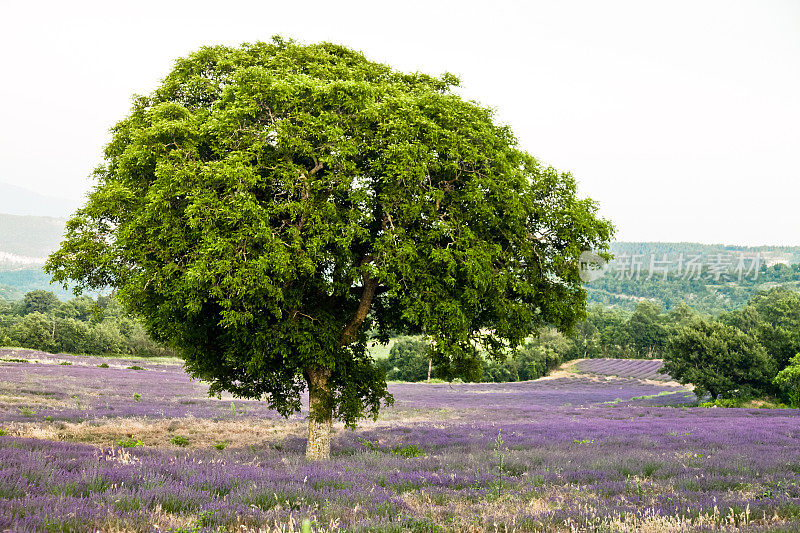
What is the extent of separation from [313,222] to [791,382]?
1691 inches

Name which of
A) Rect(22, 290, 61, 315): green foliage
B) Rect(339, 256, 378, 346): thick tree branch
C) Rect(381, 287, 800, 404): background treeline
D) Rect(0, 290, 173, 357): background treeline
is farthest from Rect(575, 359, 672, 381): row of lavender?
Rect(22, 290, 61, 315): green foliage

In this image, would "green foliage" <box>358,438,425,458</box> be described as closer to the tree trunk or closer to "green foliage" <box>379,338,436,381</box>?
the tree trunk

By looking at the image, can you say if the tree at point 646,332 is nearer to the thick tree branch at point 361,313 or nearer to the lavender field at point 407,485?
the lavender field at point 407,485

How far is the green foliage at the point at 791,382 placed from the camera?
34156mm

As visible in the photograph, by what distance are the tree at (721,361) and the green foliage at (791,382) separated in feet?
11.1

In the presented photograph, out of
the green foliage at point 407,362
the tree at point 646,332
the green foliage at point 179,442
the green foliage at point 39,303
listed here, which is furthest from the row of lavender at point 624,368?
the green foliage at point 39,303

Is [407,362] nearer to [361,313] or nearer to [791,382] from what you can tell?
[791,382]

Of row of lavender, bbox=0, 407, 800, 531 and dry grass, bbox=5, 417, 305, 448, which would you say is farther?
dry grass, bbox=5, 417, 305, 448

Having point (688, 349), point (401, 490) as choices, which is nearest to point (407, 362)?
point (688, 349)

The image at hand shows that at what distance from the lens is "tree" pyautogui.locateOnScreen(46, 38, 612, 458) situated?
409 inches

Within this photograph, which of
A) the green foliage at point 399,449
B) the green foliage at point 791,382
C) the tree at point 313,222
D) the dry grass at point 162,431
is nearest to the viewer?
the tree at point 313,222

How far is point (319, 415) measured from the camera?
43.7 ft

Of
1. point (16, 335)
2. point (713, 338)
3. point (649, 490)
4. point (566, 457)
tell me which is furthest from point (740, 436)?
point (16, 335)

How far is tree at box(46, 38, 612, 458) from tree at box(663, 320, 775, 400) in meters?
40.6
